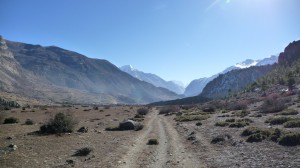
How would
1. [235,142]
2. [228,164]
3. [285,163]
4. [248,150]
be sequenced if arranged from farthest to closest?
[235,142] → [248,150] → [228,164] → [285,163]

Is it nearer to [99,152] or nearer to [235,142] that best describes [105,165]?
[99,152]

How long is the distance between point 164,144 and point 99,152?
7.11 m

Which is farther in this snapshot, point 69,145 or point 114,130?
point 114,130

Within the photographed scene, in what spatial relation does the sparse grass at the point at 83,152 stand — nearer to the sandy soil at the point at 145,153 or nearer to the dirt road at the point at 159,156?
the sandy soil at the point at 145,153

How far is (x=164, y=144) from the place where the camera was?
2927cm

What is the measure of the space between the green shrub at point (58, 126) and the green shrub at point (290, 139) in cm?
2160

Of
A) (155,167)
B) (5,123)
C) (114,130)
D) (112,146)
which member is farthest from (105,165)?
(5,123)

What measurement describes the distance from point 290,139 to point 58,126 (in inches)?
897

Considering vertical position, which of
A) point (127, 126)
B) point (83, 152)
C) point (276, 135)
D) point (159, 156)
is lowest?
point (159, 156)

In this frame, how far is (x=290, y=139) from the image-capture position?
2339 centimetres

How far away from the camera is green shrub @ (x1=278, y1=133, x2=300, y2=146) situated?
23.0 metres

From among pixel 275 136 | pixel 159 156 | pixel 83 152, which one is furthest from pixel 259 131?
pixel 83 152

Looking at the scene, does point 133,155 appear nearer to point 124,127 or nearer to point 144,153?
point 144,153

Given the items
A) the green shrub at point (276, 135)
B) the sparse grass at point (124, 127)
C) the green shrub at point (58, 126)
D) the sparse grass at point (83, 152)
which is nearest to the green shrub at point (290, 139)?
the green shrub at point (276, 135)
